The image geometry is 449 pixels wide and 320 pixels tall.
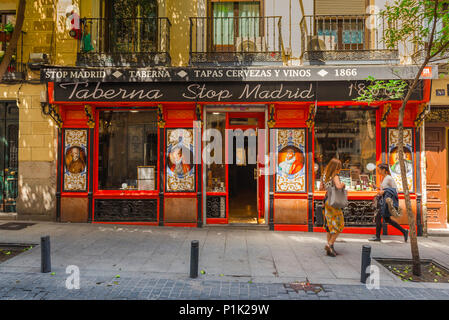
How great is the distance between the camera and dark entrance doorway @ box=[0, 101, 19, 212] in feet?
31.2

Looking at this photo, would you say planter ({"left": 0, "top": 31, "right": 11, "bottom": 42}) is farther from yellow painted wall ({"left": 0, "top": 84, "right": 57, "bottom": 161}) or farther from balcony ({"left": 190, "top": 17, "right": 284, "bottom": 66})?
balcony ({"left": 190, "top": 17, "right": 284, "bottom": 66})

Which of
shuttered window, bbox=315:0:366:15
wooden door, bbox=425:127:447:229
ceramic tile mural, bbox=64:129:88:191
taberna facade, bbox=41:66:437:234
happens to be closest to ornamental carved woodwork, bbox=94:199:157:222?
taberna facade, bbox=41:66:437:234

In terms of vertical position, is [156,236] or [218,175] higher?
[218,175]

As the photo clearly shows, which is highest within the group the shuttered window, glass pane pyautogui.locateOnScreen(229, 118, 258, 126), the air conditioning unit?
the shuttered window

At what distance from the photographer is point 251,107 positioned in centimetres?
895

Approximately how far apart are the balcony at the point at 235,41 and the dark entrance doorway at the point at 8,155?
6004mm

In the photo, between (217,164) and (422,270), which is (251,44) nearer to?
(217,164)

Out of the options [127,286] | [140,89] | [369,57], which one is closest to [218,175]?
[140,89]

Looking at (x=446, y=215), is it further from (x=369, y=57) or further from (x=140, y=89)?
(x=140, y=89)

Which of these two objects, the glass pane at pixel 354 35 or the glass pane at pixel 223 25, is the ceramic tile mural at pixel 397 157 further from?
the glass pane at pixel 223 25

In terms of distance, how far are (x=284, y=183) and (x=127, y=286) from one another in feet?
17.3

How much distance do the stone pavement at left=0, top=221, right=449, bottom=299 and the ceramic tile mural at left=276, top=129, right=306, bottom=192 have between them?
1.37 metres

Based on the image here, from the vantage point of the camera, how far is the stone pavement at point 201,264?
4.63m
